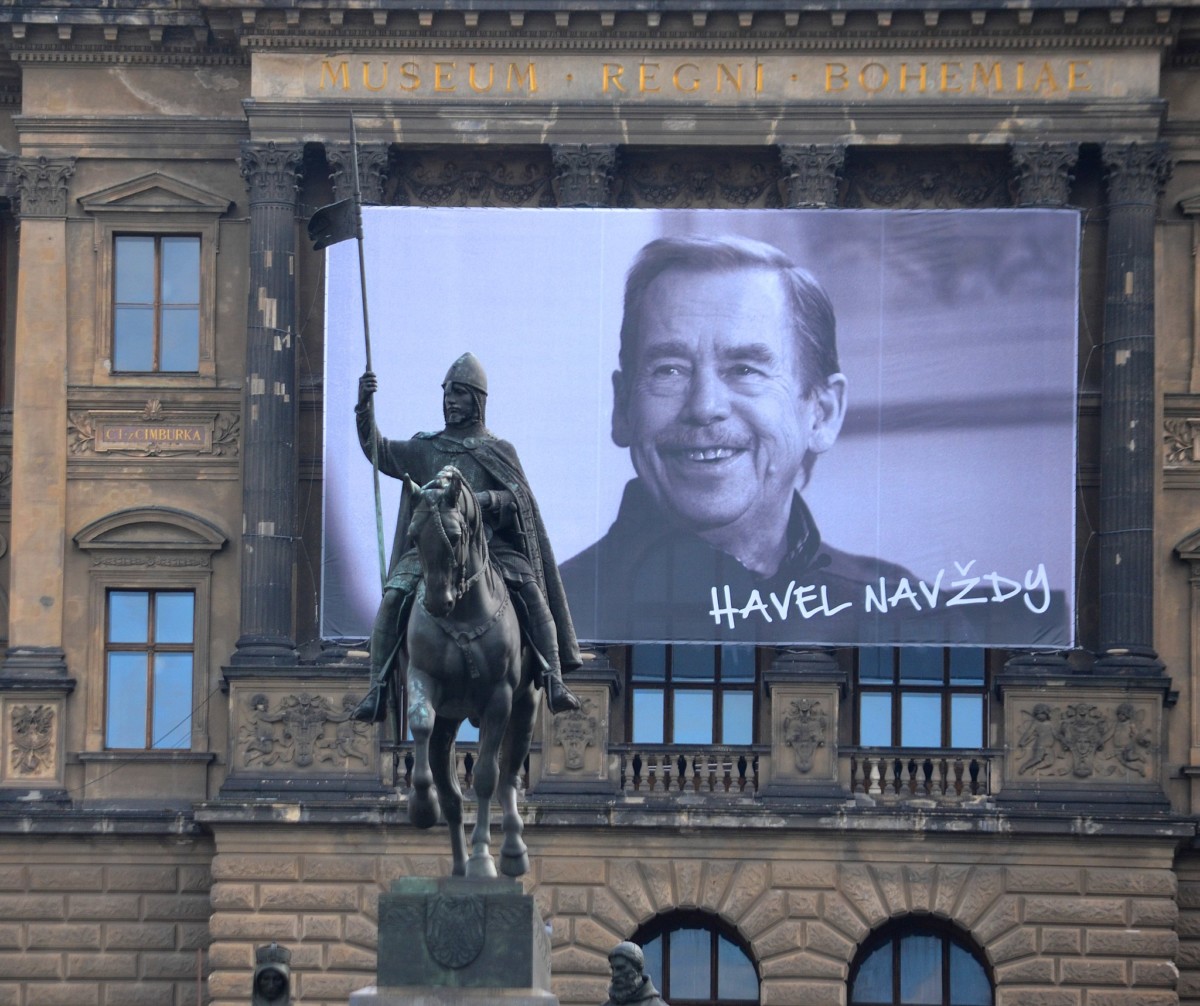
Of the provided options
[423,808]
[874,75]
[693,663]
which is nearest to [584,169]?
[874,75]

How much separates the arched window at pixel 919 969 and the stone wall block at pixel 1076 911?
1032mm

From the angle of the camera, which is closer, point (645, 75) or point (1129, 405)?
point (1129, 405)

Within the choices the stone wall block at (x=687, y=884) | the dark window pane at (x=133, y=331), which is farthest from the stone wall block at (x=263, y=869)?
the dark window pane at (x=133, y=331)

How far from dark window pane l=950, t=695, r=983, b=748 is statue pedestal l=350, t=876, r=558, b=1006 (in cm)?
2233

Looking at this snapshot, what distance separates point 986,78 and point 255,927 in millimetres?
13516

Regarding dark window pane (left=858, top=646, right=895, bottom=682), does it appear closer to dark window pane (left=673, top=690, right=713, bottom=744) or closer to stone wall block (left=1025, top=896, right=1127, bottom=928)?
dark window pane (left=673, top=690, right=713, bottom=744)

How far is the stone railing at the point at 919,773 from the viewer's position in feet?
151

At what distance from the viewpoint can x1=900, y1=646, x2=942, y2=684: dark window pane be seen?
156 feet

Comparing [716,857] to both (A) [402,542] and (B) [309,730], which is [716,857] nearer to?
(B) [309,730]

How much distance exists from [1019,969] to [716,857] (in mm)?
3758

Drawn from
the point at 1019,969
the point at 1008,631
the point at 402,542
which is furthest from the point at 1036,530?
the point at 402,542

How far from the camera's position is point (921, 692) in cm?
4762

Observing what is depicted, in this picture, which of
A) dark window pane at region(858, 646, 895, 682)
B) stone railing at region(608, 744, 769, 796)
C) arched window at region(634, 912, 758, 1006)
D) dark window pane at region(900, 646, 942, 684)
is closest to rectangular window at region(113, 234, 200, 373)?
stone railing at region(608, 744, 769, 796)

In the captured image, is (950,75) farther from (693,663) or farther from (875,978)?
(875,978)
